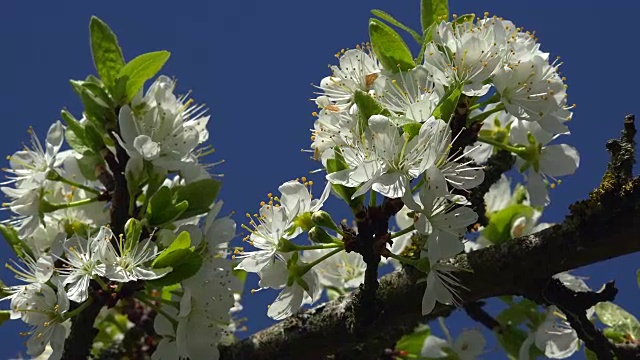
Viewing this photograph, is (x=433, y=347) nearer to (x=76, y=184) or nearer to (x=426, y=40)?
(x=426, y=40)

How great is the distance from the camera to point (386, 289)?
196 cm

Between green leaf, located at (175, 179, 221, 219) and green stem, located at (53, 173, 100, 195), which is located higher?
green stem, located at (53, 173, 100, 195)

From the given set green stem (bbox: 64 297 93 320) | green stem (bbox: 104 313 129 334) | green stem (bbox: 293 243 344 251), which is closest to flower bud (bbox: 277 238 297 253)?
green stem (bbox: 293 243 344 251)

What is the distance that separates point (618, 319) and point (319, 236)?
953 mm

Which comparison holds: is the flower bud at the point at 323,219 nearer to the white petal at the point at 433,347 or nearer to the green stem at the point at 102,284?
the green stem at the point at 102,284

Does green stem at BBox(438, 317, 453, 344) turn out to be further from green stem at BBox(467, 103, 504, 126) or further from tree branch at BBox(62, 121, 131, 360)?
tree branch at BBox(62, 121, 131, 360)

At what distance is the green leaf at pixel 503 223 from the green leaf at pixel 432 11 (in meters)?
0.65

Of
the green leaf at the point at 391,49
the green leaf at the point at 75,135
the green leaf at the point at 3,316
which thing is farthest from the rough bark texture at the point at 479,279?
the green leaf at the point at 75,135

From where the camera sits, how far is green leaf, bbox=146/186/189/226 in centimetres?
204

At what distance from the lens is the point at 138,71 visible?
2.16m

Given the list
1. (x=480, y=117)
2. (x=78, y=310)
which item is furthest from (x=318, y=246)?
(x=78, y=310)

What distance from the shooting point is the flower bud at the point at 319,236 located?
1806 millimetres

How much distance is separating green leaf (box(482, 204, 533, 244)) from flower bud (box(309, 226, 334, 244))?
740mm

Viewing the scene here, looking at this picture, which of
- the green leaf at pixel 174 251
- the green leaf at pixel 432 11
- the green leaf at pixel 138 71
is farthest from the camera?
the green leaf at pixel 138 71
